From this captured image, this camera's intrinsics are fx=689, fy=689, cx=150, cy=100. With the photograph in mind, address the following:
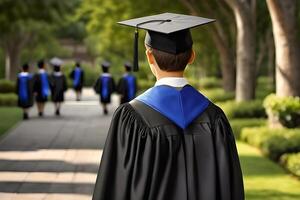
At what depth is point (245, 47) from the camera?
1784 cm

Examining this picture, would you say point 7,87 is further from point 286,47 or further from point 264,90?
point 286,47

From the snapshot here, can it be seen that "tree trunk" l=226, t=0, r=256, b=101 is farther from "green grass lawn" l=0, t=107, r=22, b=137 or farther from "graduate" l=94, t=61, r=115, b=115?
"green grass lawn" l=0, t=107, r=22, b=137

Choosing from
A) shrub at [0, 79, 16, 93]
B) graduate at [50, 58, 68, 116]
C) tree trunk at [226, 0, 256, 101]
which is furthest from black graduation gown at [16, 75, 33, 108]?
shrub at [0, 79, 16, 93]

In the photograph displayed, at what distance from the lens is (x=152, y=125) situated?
3926mm

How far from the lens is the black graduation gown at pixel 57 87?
20844 millimetres

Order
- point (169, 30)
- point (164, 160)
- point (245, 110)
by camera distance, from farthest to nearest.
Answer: point (245, 110)
point (169, 30)
point (164, 160)

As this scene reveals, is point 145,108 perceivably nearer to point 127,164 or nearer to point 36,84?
point 127,164

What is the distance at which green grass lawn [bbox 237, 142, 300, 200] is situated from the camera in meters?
8.49

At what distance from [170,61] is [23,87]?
1580 cm

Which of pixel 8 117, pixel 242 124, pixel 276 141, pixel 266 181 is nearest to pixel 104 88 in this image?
pixel 8 117

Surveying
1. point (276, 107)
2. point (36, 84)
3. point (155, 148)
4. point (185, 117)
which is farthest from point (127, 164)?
point (36, 84)

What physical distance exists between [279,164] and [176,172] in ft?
24.3

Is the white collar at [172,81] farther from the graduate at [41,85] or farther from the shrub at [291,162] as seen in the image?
the graduate at [41,85]

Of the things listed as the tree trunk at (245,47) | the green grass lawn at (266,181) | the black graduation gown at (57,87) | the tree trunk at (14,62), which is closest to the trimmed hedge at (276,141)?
the green grass lawn at (266,181)
